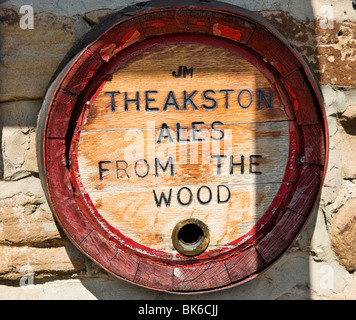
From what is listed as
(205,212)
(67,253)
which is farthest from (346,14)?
(67,253)

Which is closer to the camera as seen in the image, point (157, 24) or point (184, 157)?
point (157, 24)

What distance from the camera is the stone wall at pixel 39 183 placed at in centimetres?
150

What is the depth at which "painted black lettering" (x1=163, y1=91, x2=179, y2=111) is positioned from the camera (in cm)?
137

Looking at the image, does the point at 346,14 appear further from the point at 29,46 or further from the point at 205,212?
the point at 29,46

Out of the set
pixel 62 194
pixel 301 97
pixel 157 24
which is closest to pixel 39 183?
pixel 62 194

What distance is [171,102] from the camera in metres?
1.37

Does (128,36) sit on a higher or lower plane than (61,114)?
higher

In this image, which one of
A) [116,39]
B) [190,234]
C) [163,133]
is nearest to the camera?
[116,39]

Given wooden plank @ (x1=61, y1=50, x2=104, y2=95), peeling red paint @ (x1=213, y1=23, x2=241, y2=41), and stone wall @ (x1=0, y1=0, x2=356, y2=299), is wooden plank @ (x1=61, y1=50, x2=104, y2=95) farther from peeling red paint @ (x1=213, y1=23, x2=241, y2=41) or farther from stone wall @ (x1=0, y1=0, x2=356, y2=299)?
peeling red paint @ (x1=213, y1=23, x2=241, y2=41)

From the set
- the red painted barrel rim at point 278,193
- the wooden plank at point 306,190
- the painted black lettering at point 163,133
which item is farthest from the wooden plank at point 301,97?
the painted black lettering at point 163,133

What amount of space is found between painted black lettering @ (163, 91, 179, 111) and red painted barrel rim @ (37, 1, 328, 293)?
0.17 metres

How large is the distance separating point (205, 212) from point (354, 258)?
0.66 m

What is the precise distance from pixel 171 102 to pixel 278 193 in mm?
475

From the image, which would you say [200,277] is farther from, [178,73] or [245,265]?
[178,73]
